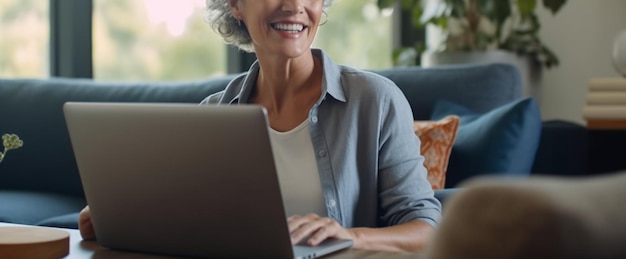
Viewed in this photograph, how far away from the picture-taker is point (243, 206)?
1.07 meters

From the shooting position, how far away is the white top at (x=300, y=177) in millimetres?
1646

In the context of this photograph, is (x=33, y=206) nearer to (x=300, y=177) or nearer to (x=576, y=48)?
(x=300, y=177)

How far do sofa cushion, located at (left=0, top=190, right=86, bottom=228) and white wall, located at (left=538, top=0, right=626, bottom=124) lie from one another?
261cm

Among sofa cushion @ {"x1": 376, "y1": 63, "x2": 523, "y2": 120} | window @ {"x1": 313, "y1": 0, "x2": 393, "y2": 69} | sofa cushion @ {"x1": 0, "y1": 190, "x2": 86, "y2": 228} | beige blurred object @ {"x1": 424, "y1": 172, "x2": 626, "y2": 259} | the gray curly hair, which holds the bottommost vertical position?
sofa cushion @ {"x1": 0, "y1": 190, "x2": 86, "y2": 228}

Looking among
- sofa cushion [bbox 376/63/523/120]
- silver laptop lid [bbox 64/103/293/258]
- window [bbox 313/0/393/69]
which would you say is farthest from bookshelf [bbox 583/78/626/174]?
window [bbox 313/0/393/69]

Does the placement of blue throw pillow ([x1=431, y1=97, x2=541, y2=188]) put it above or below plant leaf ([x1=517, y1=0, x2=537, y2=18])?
below

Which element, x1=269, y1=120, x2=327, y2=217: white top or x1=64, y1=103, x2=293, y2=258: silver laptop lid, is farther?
x1=269, y1=120, x2=327, y2=217: white top

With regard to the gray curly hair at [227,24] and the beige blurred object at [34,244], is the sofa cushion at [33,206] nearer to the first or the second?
the gray curly hair at [227,24]

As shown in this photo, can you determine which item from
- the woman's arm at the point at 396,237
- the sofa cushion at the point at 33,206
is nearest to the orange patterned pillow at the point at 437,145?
the woman's arm at the point at 396,237

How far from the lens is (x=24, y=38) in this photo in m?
3.54

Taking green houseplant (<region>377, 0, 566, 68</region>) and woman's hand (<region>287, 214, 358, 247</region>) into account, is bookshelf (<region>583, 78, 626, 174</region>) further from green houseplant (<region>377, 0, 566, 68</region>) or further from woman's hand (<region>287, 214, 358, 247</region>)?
woman's hand (<region>287, 214, 358, 247</region>)

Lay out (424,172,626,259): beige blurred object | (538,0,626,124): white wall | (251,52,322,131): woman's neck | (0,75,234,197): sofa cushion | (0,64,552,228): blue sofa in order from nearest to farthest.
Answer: (424,172,626,259): beige blurred object < (251,52,322,131): woman's neck < (0,64,552,228): blue sofa < (0,75,234,197): sofa cushion < (538,0,626,124): white wall

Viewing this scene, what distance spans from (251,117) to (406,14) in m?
4.20

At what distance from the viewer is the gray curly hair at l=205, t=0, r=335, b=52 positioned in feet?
6.54
